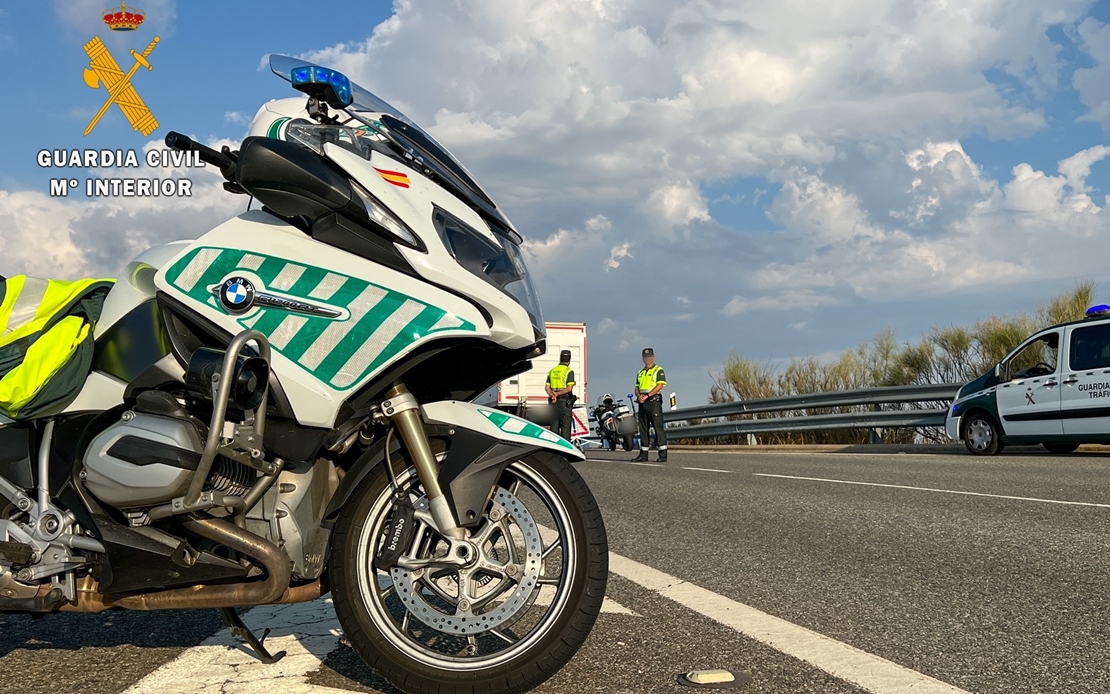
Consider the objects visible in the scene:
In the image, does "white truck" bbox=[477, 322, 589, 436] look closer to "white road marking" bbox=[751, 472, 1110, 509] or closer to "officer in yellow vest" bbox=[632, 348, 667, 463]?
"officer in yellow vest" bbox=[632, 348, 667, 463]

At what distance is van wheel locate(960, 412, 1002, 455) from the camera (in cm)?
1459

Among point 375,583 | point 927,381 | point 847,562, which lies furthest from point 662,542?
point 927,381

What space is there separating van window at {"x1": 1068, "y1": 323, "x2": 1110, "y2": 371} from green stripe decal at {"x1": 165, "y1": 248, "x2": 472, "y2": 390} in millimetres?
12818

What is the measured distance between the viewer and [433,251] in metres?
2.99

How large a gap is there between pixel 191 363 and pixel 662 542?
3.81 metres

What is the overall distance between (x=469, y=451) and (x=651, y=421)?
13.9 meters

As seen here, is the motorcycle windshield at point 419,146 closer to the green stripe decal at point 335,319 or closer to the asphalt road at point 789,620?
the green stripe decal at point 335,319

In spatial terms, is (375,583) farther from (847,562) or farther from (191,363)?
(847,562)

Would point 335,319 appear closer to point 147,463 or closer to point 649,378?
point 147,463

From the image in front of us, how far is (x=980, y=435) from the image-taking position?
14.8m

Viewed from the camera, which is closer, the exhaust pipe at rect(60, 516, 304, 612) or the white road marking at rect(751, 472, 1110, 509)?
the exhaust pipe at rect(60, 516, 304, 612)

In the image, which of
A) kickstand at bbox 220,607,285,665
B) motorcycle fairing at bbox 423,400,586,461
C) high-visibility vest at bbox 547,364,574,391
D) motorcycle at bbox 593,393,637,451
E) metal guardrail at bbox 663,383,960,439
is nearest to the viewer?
motorcycle fairing at bbox 423,400,586,461

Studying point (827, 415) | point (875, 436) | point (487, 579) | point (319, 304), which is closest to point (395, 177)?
point (319, 304)

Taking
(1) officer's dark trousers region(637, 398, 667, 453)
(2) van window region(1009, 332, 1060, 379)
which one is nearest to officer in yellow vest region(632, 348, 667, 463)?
(1) officer's dark trousers region(637, 398, 667, 453)
